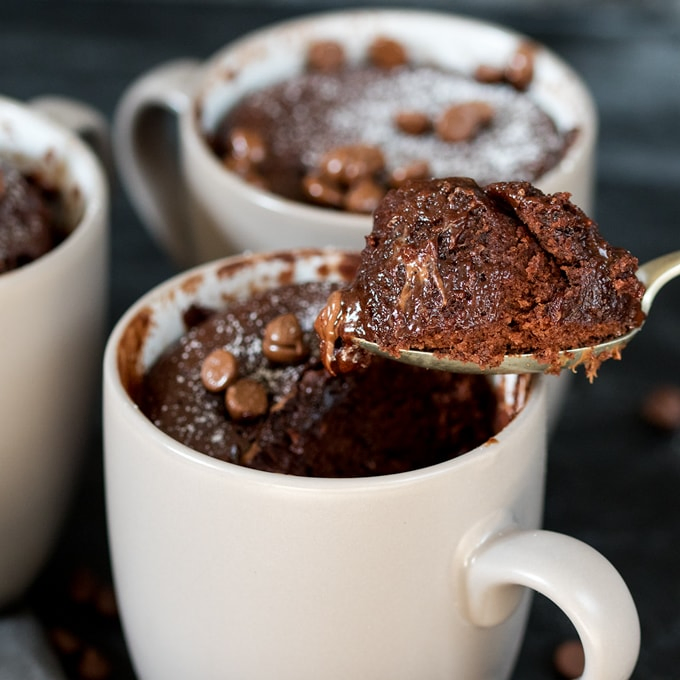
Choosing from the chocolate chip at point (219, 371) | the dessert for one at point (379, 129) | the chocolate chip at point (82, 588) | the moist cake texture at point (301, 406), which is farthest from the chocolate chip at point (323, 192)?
the chocolate chip at point (82, 588)

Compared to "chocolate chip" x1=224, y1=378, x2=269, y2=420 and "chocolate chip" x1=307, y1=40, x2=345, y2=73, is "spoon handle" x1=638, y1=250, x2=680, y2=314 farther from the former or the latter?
"chocolate chip" x1=307, y1=40, x2=345, y2=73

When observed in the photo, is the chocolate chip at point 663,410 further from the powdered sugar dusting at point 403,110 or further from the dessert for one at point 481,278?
the dessert for one at point 481,278

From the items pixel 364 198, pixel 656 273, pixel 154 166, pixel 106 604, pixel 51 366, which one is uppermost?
pixel 656 273

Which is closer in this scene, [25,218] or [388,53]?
[25,218]

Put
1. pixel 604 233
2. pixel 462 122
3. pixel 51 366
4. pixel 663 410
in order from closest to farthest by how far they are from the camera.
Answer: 1. pixel 51 366
2. pixel 462 122
3. pixel 663 410
4. pixel 604 233

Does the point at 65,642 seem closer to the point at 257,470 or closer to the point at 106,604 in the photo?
the point at 106,604

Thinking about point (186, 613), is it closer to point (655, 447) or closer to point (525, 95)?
point (655, 447)

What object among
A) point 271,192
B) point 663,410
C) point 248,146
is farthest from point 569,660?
point 248,146
